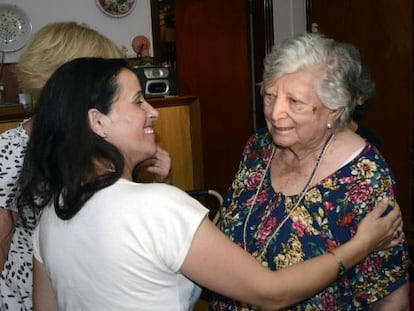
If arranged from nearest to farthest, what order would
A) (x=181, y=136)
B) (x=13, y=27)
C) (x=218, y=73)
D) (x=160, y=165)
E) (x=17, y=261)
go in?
(x=17, y=261) → (x=160, y=165) → (x=181, y=136) → (x=13, y=27) → (x=218, y=73)

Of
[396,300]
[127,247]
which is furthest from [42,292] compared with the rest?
[396,300]

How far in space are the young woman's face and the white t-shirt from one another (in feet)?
0.34

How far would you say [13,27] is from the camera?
2.71 meters

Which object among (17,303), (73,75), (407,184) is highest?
(73,75)

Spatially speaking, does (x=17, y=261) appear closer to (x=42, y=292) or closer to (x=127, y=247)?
(x=42, y=292)

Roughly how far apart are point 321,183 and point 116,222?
2.05 ft

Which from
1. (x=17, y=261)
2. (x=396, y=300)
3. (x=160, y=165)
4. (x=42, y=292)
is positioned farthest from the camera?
(x=160, y=165)

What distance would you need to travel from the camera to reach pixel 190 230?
2.82 ft

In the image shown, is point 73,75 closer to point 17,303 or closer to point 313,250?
point 313,250

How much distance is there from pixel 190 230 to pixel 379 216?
0.54 m

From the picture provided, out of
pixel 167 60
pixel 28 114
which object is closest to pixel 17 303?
pixel 28 114

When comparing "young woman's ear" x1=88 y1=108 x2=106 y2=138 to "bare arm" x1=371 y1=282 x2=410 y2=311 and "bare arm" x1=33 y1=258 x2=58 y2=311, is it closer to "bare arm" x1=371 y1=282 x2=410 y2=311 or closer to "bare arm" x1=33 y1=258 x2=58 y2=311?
"bare arm" x1=33 y1=258 x2=58 y2=311

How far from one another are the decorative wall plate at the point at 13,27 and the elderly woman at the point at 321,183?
6.29ft

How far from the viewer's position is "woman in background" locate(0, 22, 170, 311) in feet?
4.16
